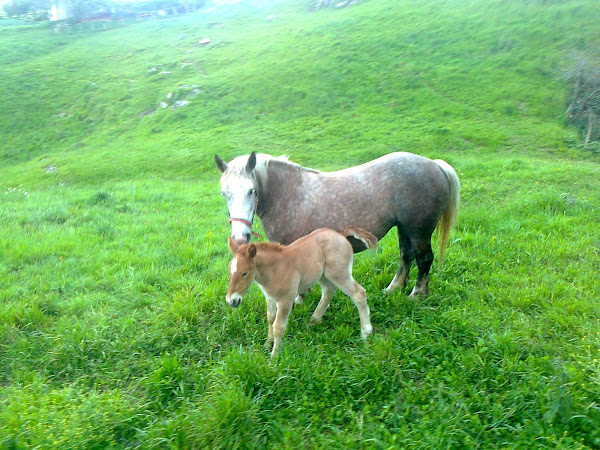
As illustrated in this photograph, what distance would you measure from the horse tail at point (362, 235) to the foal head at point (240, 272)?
3.97 feet

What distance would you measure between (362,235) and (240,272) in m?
1.53

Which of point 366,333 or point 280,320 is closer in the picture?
point 280,320

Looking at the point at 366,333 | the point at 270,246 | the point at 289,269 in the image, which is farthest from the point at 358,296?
the point at 270,246

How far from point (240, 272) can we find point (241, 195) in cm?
93

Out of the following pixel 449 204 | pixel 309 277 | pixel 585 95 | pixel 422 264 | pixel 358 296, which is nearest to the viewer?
pixel 309 277

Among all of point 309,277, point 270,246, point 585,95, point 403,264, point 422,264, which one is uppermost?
point 270,246

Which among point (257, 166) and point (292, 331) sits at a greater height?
point (257, 166)

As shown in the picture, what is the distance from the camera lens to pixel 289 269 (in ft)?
12.6

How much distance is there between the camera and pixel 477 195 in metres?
9.30

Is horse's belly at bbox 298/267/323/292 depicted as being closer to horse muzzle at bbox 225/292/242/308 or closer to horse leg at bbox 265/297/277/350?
horse leg at bbox 265/297/277/350

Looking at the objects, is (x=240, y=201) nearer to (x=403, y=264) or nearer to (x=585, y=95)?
(x=403, y=264)

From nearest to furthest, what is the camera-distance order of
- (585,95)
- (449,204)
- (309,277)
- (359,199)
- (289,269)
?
(289,269) → (309,277) → (359,199) → (449,204) → (585,95)

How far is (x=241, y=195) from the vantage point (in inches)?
160

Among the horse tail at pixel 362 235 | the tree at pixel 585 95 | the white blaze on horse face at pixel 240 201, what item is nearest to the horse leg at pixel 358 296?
the horse tail at pixel 362 235
